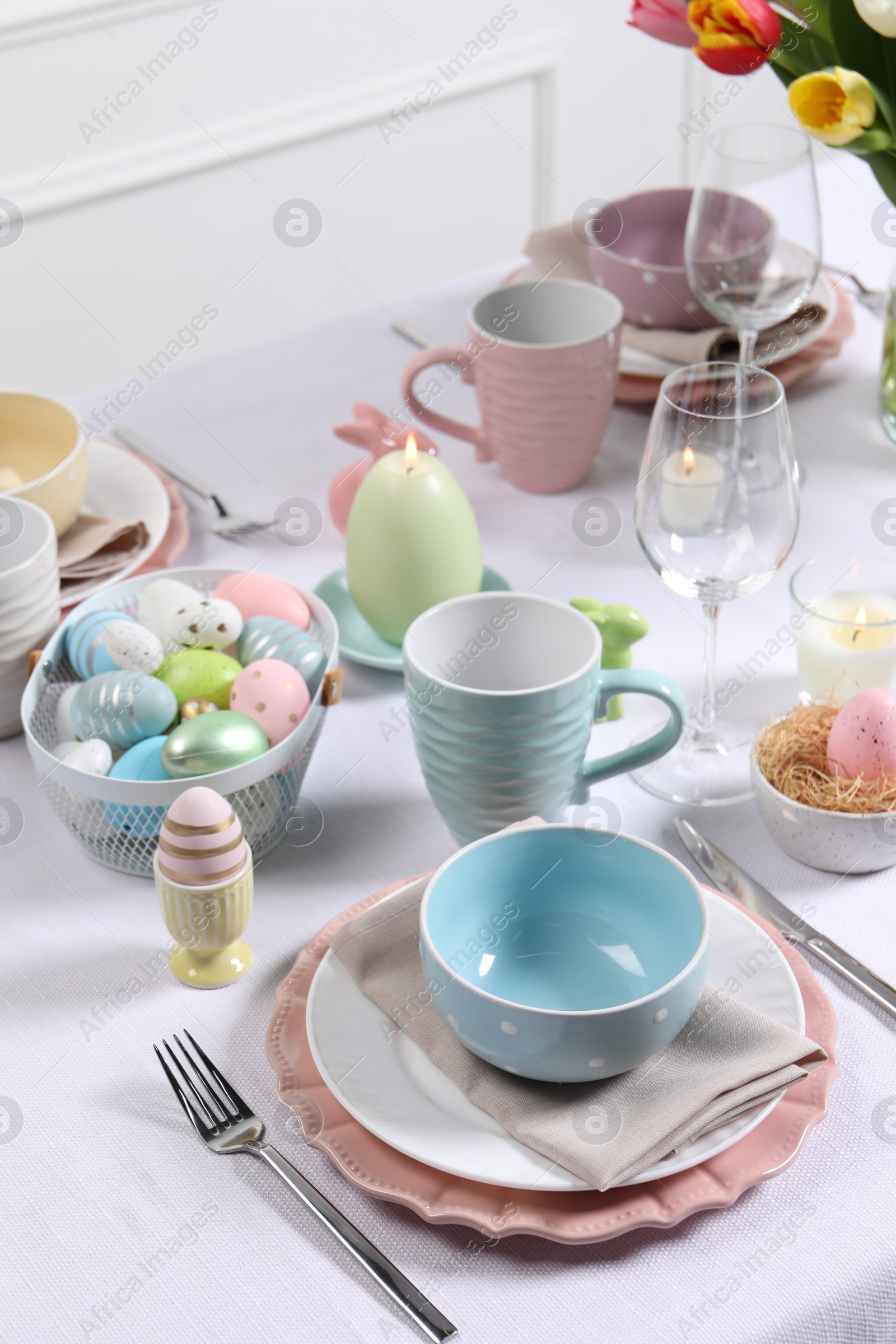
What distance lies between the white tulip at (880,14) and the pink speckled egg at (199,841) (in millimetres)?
603

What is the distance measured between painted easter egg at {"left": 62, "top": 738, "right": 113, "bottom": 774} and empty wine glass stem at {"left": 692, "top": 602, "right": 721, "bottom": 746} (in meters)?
0.37

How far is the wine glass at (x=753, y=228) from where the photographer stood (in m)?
1.02

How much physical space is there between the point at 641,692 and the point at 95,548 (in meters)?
0.46

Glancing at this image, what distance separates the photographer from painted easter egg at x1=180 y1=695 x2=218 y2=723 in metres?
0.77

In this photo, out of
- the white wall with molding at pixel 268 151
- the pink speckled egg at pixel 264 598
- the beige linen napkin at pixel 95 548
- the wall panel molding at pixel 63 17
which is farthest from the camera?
the white wall with molding at pixel 268 151

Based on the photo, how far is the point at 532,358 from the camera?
1021 millimetres

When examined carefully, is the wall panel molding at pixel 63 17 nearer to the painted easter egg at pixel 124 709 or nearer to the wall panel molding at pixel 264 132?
the wall panel molding at pixel 264 132

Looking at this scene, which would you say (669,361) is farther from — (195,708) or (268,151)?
(268,151)

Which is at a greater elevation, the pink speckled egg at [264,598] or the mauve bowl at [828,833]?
the pink speckled egg at [264,598]

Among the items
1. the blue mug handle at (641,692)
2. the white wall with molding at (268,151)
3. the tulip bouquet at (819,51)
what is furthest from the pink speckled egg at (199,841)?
the white wall with molding at (268,151)

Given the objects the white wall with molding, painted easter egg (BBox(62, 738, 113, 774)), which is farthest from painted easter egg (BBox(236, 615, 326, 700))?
the white wall with molding

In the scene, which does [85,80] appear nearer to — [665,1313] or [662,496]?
[662,496]

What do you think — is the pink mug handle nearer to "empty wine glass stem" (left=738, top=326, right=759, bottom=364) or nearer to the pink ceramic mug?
the pink ceramic mug

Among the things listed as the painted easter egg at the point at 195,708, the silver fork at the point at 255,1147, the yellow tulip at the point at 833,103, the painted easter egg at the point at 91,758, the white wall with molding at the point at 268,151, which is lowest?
the white wall with molding at the point at 268,151
